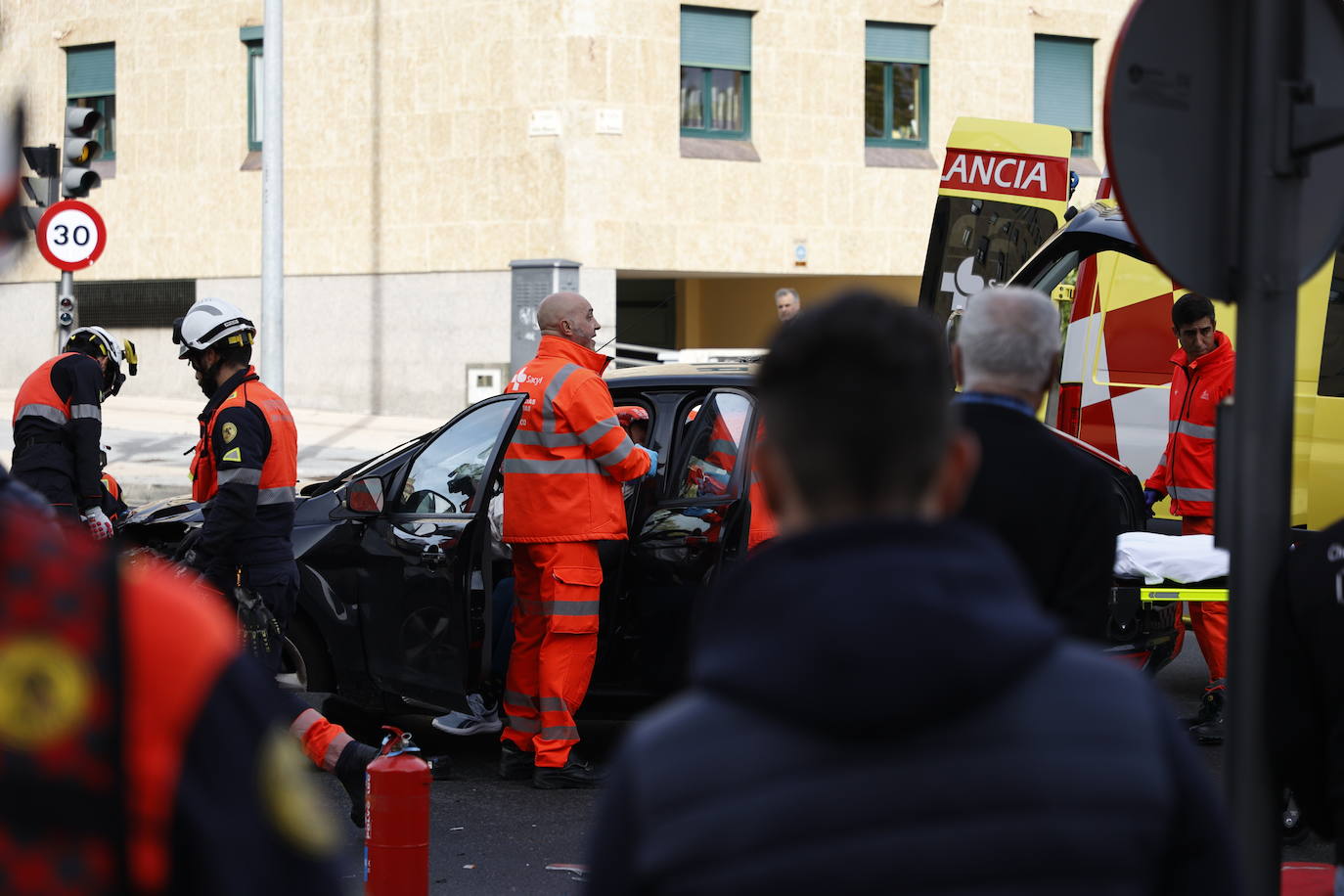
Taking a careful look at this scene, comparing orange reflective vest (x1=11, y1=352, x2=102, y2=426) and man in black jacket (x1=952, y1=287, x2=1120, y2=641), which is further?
orange reflective vest (x1=11, y1=352, x2=102, y2=426)

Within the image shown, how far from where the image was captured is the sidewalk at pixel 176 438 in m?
16.6

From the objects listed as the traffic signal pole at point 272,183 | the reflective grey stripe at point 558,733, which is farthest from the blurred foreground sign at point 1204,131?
the traffic signal pole at point 272,183

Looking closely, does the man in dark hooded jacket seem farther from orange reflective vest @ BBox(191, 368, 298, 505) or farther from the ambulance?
the ambulance

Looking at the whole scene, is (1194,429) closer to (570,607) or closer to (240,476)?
(570,607)

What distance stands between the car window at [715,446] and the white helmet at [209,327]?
182cm

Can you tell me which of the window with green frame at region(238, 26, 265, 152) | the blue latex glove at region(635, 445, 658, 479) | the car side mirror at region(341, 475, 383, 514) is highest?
the window with green frame at region(238, 26, 265, 152)

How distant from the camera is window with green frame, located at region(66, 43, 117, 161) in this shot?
2591cm

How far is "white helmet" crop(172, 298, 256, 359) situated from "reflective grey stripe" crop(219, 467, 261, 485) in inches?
17.6

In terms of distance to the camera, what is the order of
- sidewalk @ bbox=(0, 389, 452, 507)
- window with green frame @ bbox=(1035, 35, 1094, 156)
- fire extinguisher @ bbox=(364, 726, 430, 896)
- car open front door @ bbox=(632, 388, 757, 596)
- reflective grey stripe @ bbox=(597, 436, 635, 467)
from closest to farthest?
1. fire extinguisher @ bbox=(364, 726, 430, 896)
2. reflective grey stripe @ bbox=(597, 436, 635, 467)
3. car open front door @ bbox=(632, 388, 757, 596)
4. sidewalk @ bbox=(0, 389, 452, 507)
5. window with green frame @ bbox=(1035, 35, 1094, 156)

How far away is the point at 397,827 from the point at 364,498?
7.48 feet

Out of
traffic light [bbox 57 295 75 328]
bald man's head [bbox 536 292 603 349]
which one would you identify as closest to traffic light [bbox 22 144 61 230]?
traffic light [bbox 57 295 75 328]

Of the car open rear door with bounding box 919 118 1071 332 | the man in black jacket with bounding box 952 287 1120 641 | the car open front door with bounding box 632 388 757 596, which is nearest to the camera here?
the man in black jacket with bounding box 952 287 1120 641

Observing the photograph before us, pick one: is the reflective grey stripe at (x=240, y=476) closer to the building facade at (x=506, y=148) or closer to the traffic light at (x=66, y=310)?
the traffic light at (x=66, y=310)

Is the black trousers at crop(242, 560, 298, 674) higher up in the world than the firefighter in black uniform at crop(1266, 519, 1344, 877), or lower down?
lower down
